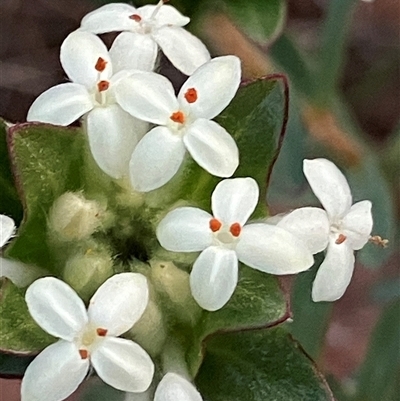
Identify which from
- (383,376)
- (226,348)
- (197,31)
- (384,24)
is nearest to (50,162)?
(226,348)

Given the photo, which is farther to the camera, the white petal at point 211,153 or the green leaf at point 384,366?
the green leaf at point 384,366

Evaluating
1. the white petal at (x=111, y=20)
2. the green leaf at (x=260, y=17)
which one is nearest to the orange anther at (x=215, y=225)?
the white petal at (x=111, y=20)

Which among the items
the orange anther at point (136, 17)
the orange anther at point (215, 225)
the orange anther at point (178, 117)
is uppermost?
the orange anther at point (178, 117)

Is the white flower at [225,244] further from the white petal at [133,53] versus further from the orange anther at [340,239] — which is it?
the white petal at [133,53]

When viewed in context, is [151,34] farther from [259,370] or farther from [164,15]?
[259,370]

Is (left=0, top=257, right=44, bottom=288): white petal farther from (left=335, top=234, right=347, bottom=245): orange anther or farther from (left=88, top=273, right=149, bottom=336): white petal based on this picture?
(left=335, top=234, right=347, bottom=245): orange anther

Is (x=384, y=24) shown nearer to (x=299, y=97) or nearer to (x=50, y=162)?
(x=299, y=97)

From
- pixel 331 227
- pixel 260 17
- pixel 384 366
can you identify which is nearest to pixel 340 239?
pixel 331 227

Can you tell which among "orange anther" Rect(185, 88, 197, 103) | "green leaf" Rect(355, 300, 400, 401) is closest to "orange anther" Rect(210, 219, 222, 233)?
"orange anther" Rect(185, 88, 197, 103)
